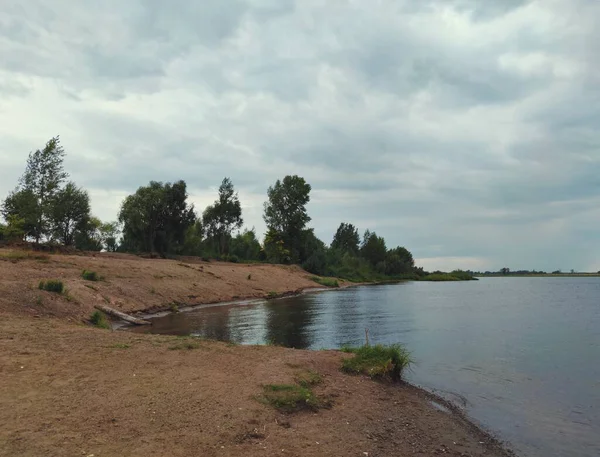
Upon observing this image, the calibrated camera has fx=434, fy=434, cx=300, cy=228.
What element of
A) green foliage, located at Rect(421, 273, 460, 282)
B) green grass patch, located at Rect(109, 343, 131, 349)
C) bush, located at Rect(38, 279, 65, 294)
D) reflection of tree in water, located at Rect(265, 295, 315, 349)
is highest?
green foliage, located at Rect(421, 273, 460, 282)

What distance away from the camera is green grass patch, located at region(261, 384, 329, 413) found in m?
9.62

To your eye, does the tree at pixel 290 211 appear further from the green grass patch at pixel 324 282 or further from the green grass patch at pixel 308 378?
the green grass patch at pixel 308 378

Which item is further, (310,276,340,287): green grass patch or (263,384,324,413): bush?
(310,276,340,287): green grass patch

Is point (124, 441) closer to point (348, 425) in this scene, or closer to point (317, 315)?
point (348, 425)

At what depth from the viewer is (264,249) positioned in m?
102

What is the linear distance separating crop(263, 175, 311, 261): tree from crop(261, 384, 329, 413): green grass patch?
9033 centimetres

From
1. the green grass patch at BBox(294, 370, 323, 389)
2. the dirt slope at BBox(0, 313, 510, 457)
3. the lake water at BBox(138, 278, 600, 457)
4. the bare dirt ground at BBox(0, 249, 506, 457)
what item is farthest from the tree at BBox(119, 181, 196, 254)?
the green grass patch at BBox(294, 370, 323, 389)

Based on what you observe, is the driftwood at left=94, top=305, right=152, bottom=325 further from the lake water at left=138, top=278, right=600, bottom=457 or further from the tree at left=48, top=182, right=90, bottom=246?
the tree at left=48, top=182, right=90, bottom=246

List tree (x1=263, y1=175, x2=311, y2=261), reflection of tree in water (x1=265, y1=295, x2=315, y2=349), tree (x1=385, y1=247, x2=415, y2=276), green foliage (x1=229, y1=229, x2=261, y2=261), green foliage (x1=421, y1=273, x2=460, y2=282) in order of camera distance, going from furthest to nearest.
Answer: green foliage (x1=421, y1=273, x2=460, y2=282), tree (x1=385, y1=247, x2=415, y2=276), green foliage (x1=229, y1=229, x2=261, y2=261), tree (x1=263, y1=175, x2=311, y2=261), reflection of tree in water (x1=265, y1=295, x2=315, y2=349)

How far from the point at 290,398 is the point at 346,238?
180998mm

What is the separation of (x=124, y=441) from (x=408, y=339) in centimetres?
1918

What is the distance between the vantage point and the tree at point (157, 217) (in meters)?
74.8

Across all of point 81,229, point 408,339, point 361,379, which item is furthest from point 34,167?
point 361,379

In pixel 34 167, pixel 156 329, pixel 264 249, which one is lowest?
pixel 156 329
